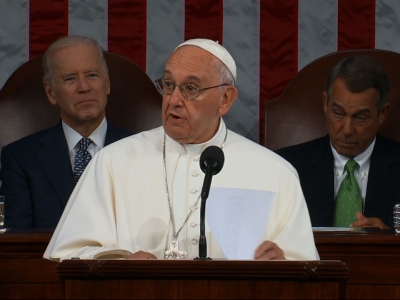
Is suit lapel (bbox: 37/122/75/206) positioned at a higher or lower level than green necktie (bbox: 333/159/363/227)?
higher

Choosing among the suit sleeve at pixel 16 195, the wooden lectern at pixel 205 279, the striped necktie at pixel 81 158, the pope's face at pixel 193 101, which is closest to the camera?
the wooden lectern at pixel 205 279

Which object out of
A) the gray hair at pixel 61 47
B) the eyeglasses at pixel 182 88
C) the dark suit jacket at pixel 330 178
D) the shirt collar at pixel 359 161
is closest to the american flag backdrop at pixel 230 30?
the gray hair at pixel 61 47

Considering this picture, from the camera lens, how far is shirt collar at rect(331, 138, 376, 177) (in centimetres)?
488

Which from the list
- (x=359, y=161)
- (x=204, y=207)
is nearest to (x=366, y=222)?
(x=359, y=161)

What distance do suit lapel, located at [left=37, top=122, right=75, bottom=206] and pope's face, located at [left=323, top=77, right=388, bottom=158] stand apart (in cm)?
139

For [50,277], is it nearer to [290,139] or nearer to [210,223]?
[210,223]

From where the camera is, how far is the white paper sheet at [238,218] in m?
3.31

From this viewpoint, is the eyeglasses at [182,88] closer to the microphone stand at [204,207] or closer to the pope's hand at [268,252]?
the pope's hand at [268,252]

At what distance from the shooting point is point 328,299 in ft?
8.64

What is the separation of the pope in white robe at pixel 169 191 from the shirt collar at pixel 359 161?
1032 millimetres

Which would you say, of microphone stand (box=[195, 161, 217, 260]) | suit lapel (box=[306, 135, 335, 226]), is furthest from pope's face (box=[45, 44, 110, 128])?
microphone stand (box=[195, 161, 217, 260])

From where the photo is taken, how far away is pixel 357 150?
4.87 metres

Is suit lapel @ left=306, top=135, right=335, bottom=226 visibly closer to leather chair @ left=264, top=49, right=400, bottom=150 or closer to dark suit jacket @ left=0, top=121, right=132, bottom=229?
leather chair @ left=264, top=49, right=400, bottom=150

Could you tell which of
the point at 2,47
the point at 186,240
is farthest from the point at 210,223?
Result: the point at 2,47
